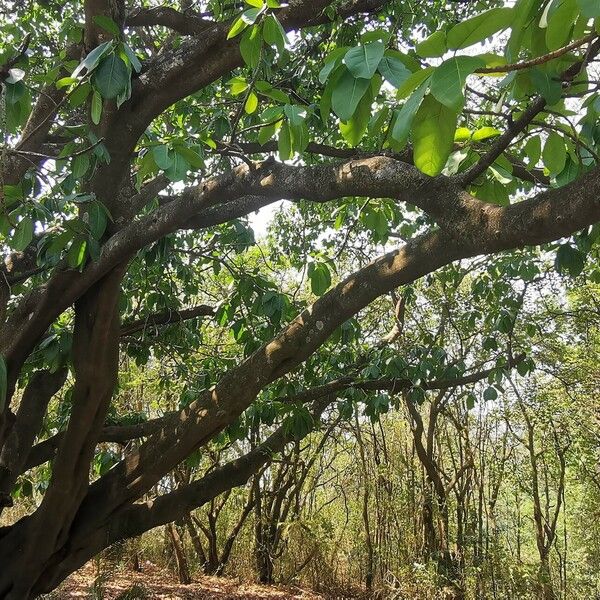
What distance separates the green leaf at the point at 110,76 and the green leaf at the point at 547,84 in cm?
109

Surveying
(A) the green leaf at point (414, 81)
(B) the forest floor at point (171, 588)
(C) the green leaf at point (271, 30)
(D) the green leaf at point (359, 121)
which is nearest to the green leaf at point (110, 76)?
(C) the green leaf at point (271, 30)

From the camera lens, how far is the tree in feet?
3.23

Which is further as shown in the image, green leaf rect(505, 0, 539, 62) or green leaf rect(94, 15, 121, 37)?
green leaf rect(94, 15, 121, 37)

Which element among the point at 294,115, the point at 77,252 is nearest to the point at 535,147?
the point at 294,115

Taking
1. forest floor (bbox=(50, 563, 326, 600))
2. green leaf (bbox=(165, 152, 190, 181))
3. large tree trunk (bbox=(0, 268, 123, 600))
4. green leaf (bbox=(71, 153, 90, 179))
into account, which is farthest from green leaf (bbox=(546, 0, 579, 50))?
forest floor (bbox=(50, 563, 326, 600))

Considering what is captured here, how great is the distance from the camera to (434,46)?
32.0 inches

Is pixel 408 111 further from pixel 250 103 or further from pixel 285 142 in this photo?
pixel 250 103

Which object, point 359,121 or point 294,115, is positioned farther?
point 294,115

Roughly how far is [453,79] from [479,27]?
0.08 meters

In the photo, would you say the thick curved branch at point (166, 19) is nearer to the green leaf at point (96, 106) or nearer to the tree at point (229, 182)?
the tree at point (229, 182)

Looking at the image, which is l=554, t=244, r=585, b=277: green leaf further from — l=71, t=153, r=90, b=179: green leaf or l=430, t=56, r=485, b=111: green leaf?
l=71, t=153, r=90, b=179: green leaf

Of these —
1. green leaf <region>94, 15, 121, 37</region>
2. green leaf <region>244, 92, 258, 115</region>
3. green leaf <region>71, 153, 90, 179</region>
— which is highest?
green leaf <region>94, 15, 121, 37</region>

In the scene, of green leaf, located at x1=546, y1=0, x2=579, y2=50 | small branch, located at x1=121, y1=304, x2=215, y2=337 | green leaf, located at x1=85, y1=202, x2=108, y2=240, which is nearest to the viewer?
green leaf, located at x1=546, y1=0, x2=579, y2=50

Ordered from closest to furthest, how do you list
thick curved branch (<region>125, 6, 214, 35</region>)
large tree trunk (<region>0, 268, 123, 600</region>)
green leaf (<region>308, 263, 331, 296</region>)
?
green leaf (<region>308, 263, 331, 296</region>) < large tree trunk (<region>0, 268, 123, 600</region>) < thick curved branch (<region>125, 6, 214, 35</region>)
